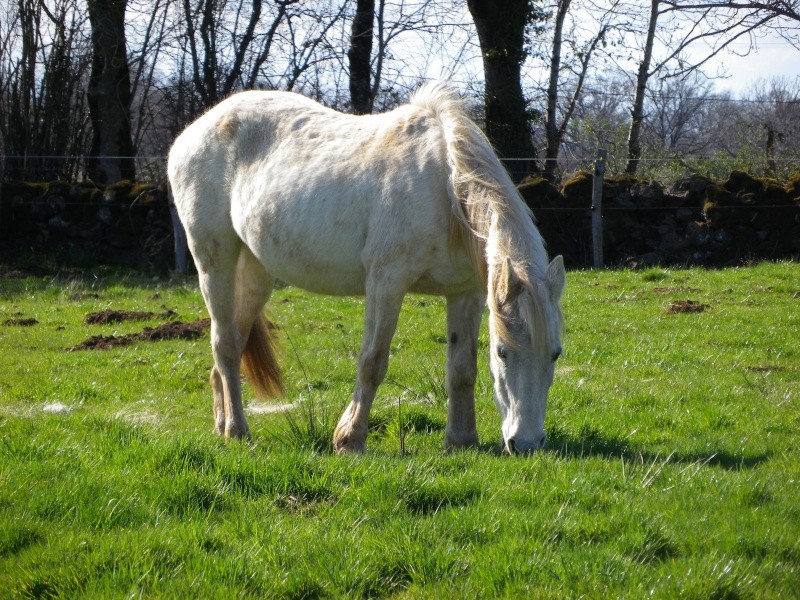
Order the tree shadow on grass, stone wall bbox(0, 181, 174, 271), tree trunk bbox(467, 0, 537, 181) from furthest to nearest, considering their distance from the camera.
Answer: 1. tree trunk bbox(467, 0, 537, 181)
2. stone wall bbox(0, 181, 174, 271)
3. the tree shadow on grass

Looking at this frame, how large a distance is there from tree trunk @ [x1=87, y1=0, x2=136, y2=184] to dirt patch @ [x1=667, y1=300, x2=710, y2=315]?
1200cm

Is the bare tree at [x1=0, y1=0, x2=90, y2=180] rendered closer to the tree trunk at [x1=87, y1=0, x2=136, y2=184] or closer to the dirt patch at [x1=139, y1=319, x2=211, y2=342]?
the tree trunk at [x1=87, y1=0, x2=136, y2=184]

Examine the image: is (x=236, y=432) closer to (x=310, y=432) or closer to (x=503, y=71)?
(x=310, y=432)

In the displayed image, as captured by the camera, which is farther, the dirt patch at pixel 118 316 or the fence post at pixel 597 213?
the fence post at pixel 597 213

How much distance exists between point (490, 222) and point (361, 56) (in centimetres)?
1578

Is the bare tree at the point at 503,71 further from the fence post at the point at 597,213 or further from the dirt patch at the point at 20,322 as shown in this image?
the dirt patch at the point at 20,322

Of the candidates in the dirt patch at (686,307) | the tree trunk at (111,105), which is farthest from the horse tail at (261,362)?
A: the tree trunk at (111,105)

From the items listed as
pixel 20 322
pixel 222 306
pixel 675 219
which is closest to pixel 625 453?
pixel 222 306

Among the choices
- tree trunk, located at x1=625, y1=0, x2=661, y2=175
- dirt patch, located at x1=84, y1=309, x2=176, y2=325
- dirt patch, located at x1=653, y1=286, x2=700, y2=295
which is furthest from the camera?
tree trunk, located at x1=625, y1=0, x2=661, y2=175

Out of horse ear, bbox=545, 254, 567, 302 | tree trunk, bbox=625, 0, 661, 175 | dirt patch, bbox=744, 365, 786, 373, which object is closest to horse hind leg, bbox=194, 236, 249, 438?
horse ear, bbox=545, 254, 567, 302

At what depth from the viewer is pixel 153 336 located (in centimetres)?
952

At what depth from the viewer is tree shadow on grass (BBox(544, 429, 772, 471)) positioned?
15.3ft

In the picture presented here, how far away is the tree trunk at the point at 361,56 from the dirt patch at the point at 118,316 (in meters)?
9.78

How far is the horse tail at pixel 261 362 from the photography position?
6363 millimetres
